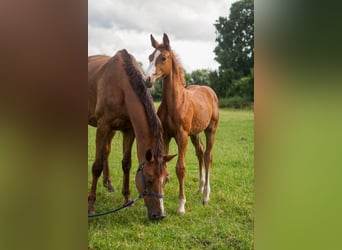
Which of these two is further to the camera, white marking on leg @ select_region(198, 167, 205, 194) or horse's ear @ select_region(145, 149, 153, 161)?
white marking on leg @ select_region(198, 167, 205, 194)

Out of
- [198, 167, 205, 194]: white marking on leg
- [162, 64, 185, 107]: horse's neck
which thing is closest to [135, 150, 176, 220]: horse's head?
[198, 167, 205, 194]: white marking on leg

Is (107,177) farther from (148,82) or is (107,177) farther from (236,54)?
(236,54)

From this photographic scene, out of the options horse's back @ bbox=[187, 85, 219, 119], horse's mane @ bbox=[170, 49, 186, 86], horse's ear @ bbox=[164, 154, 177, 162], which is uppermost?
horse's mane @ bbox=[170, 49, 186, 86]

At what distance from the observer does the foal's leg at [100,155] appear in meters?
1.98

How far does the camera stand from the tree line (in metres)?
1.95

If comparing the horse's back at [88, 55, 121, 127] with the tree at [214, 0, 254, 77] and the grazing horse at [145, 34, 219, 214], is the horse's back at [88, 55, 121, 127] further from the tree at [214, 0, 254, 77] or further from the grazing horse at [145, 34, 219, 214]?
the tree at [214, 0, 254, 77]

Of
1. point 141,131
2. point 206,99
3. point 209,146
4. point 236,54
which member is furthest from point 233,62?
point 141,131

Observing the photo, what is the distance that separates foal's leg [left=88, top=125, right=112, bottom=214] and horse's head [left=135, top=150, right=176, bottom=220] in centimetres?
23

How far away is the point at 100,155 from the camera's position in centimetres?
199
